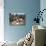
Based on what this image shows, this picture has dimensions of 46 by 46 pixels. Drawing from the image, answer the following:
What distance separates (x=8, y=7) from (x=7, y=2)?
0.62 feet

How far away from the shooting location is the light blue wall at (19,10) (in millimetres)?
4934

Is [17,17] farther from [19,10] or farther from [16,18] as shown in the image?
[19,10]

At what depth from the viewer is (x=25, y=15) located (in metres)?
5.05

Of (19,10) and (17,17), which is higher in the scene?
(19,10)

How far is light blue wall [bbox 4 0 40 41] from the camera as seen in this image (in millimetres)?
4934

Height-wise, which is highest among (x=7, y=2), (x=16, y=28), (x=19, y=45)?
(x=7, y=2)

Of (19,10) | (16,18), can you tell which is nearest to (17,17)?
(16,18)

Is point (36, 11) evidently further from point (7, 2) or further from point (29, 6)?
point (7, 2)

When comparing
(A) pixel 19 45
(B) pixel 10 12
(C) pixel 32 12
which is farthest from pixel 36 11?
(A) pixel 19 45

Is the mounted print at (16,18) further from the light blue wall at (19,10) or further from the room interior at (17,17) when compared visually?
the light blue wall at (19,10)

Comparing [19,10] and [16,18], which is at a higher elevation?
[19,10]

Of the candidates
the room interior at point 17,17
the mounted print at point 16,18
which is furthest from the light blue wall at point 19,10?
the mounted print at point 16,18

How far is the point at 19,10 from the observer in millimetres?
5004

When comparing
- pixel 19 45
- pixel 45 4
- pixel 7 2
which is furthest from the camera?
pixel 7 2
